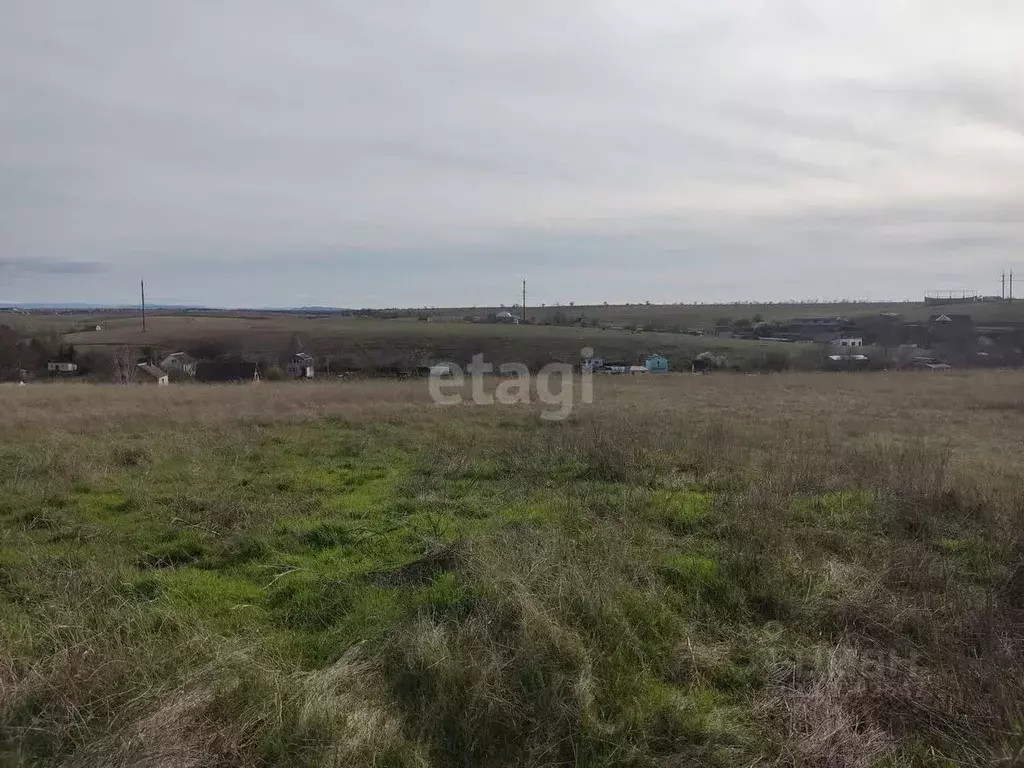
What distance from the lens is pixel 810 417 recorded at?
17.6m

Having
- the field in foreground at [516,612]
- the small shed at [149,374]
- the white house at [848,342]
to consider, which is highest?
the white house at [848,342]

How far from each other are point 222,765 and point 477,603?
1775 mm

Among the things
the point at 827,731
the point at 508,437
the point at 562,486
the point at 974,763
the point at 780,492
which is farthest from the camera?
the point at 508,437

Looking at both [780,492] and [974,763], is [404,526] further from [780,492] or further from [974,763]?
[974,763]

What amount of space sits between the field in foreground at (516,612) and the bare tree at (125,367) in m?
32.0

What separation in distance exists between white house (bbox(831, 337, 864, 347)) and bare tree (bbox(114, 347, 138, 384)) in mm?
56777

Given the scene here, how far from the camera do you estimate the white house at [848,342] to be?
59319 mm

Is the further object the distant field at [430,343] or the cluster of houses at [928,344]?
the distant field at [430,343]

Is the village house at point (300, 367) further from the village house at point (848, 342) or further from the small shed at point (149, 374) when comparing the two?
the village house at point (848, 342)

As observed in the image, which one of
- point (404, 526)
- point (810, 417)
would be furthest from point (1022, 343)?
point (404, 526)

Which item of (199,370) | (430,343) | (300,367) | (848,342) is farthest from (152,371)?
(848,342)

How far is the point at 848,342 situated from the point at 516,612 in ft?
221

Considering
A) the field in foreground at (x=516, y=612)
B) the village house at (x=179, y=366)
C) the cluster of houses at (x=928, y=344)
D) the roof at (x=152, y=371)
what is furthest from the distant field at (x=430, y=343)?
the field in foreground at (x=516, y=612)

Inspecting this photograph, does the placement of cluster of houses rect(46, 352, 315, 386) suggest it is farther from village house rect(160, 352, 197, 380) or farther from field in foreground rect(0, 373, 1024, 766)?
field in foreground rect(0, 373, 1024, 766)
